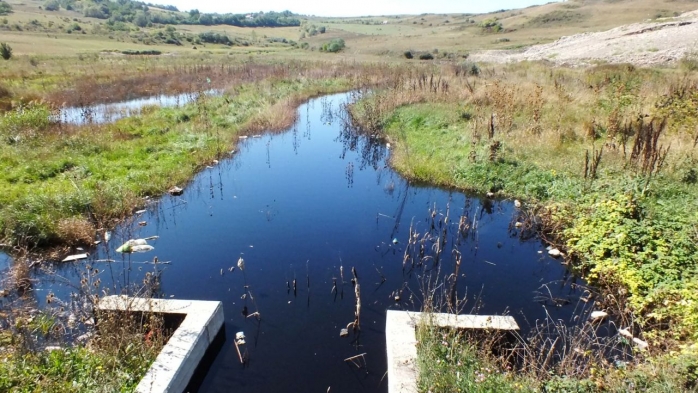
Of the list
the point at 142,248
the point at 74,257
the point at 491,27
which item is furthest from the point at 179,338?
the point at 491,27

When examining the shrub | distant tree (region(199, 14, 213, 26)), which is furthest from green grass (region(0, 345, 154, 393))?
distant tree (region(199, 14, 213, 26))

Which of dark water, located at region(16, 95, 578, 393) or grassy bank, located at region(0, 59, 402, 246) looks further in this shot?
grassy bank, located at region(0, 59, 402, 246)

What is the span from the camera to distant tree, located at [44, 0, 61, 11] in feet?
332

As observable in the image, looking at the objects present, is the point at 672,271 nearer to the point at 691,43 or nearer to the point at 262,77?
the point at 262,77

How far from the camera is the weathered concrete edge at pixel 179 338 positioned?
13.9ft

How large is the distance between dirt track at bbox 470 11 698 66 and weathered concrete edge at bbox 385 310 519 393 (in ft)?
85.7

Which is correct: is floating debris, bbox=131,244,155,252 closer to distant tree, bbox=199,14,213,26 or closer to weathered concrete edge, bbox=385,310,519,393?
weathered concrete edge, bbox=385,310,519,393

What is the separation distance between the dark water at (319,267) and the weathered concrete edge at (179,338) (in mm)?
363

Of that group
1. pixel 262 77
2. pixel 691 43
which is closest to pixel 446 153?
pixel 262 77

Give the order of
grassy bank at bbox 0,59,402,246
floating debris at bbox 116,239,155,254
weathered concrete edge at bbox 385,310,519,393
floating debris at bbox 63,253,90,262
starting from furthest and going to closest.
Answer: grassy bank at bbox 0,59,402,246
floating debris at bbox 116,239,155,254
floating debris at bbox 63,253,90,262
weathered concrete edge at bbox 385,310,519,393

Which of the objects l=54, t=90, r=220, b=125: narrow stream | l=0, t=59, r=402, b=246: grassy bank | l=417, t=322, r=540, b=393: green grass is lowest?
l=417, t=322, r=540, b=393: green grass

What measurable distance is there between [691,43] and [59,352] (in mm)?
34323

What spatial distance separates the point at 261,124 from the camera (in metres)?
16.6

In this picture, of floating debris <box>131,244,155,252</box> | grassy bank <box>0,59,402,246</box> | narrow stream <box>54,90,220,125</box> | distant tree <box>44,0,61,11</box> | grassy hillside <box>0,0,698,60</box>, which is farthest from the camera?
distant tree <box>44,0,61,11</box>
